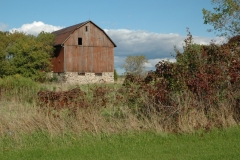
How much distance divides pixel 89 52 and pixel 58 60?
17.2ft

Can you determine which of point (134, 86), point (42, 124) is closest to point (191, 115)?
point (134, 86)

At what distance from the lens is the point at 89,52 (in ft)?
173

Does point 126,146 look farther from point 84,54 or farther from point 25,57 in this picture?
point 84,54

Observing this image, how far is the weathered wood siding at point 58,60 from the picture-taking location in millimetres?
52156

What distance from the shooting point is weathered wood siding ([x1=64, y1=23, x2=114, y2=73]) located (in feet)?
169

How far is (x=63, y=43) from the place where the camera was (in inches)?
1999

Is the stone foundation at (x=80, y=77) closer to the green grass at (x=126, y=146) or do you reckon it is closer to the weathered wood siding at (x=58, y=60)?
the weathered wood siding at (x=58, y=60)

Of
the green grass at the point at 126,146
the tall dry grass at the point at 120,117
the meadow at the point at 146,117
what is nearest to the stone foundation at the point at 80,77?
the meadow at the point at 146,117

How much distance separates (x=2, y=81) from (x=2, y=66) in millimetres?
28933

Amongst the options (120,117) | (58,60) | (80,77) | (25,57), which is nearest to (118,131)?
(120,117)

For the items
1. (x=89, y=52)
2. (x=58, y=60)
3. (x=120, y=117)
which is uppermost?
(x=89, y=52)

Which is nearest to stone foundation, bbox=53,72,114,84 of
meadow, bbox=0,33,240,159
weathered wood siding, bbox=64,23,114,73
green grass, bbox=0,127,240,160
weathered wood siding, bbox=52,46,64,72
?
weathered wood siding, bbox=64,23,114,73

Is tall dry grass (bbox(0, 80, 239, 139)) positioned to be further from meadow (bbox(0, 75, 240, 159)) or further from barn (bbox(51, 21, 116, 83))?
barn (bbox(51, 21, 116, 83))

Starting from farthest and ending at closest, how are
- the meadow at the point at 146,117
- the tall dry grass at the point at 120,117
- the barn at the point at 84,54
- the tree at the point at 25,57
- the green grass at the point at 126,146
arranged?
the barn at the point at 84,54 → the tree at the point at 25,57 → the tall dry grass at the point at 120,117 → the meadow at the point at 146,117 → the green grass at the point at 126,146
